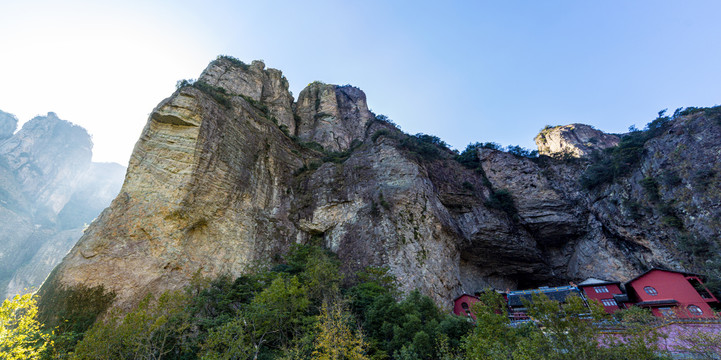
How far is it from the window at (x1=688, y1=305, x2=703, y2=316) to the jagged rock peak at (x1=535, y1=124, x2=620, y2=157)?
26.7m

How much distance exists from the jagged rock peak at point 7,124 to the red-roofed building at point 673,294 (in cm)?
14534

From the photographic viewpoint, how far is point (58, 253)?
7094cm

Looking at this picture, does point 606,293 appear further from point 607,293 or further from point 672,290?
point 672,290

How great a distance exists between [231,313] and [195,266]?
5.21 m

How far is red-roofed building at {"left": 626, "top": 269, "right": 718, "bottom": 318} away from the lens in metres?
20.4

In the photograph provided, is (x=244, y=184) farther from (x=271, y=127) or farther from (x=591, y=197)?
(x=591, y=197)

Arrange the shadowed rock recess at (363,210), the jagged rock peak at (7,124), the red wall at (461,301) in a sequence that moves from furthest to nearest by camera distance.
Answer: the jagged rock peak at (7,124), the red wall at (461,301), the shadowed rock recess at (363,210)

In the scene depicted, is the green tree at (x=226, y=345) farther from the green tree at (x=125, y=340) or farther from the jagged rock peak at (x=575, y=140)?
the jagged rock peak at (x=575, y=140)

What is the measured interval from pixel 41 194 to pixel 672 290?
135 meters

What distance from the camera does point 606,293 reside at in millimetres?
25734

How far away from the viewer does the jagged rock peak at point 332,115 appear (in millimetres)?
46094

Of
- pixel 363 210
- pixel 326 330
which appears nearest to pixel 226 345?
pixel 326 330

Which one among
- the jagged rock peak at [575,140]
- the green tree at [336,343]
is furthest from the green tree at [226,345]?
the jagged rock peak at [575,140]

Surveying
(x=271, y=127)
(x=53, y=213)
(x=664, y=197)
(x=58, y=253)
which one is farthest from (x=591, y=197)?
(x=53, y=213)
